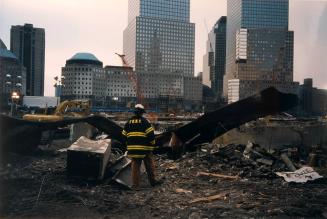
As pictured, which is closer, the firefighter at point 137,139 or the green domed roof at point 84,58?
the firefighter at point 137,139

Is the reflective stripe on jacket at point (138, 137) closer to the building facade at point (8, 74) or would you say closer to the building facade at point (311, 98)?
the building facade at point (8, 74)

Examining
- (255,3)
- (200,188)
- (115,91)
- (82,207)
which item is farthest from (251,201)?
(115,91)

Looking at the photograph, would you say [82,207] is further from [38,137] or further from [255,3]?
[255,3]

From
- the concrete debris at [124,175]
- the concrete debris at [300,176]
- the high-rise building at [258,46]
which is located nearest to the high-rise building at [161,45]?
the high-rise building at [258,46]

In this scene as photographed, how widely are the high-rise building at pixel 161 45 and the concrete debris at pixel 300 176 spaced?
4669 millimetres

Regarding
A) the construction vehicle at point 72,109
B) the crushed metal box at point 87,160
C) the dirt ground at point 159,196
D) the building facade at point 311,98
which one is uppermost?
the building facade at point 311,98

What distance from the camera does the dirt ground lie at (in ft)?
17.2

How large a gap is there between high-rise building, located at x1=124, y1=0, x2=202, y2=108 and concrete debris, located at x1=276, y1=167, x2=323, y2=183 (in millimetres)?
4669

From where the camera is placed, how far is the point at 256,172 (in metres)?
7.94

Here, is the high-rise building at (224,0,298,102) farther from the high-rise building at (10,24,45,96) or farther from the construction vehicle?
the construction vehicle

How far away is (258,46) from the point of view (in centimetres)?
1304

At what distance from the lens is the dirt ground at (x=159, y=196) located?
524cm

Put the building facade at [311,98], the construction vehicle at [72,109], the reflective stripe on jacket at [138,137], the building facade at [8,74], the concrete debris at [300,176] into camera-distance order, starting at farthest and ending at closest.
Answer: the construction vehicle at [72,109] → the building facade at [311,98] → the concrete debris at [300,176] → the building facade at [8,74] → the reflective stripe on jacket at [138,137]

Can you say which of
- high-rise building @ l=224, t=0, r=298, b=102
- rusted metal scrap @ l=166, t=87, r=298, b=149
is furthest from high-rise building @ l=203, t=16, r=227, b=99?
rusted metal scrap @ l=166, t=87, r=298, b=149
